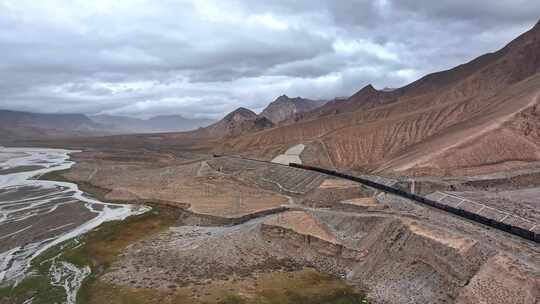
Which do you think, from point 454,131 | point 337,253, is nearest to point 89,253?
point 337,253

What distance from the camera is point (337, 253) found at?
50219 millimetres

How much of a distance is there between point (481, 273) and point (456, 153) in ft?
173

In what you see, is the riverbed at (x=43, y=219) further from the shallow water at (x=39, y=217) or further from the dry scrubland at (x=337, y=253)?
the dry scrubland at (x=337, y=253)

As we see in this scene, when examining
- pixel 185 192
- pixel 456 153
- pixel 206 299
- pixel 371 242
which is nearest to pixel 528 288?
pixel 371 242

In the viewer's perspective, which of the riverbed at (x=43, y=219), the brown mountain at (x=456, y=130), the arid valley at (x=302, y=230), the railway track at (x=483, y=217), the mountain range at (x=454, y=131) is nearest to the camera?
the arid valley at (x=302, y=230)

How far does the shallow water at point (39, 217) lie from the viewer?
56.5 meters

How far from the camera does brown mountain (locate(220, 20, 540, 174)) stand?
83438 millimetres

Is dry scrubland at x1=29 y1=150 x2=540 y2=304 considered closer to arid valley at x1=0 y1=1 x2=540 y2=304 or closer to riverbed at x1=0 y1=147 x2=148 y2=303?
arid valley at x1=0 y1=1 x2=540 y2=304

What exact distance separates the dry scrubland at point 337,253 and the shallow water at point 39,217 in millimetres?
12426

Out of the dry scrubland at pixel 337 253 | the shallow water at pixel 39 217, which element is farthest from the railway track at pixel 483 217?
the shallow water at pixel 39 217

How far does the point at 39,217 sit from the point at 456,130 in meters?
94.3

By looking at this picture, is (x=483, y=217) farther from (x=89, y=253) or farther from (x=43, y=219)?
(x=43, y=219)

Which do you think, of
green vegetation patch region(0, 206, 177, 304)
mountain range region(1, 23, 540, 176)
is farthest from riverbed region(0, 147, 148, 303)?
mountain range region(1, 23, 540, 176)

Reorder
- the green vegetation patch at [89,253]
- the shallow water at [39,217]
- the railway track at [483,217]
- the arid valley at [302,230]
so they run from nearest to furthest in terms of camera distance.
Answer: the arid valley at [302,230] → the green vegetation patch at [89,253] → the railway track at [483,217] → the shallow water at [39,217]
